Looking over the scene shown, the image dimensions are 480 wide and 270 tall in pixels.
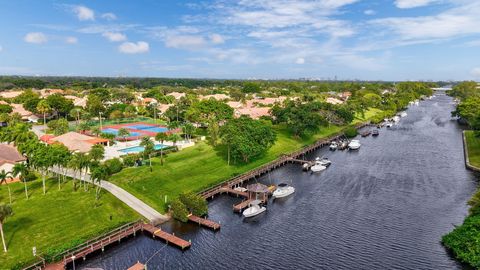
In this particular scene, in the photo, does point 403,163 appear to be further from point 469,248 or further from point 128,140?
point 128,140

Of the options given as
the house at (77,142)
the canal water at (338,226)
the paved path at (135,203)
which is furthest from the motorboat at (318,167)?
the house at (77,142)

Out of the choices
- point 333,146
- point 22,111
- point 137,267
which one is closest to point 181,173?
point 137,267

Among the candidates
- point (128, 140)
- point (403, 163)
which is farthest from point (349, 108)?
point (128, 140)

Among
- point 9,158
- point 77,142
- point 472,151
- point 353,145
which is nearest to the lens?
point 9,158

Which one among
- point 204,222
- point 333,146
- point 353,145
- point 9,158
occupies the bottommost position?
point 204,222

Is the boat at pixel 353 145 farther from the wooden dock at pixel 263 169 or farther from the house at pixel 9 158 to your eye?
the house at pixel 9 158

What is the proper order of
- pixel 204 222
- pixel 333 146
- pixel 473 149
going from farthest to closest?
pixel 333 146 < pixel 473 149 < pixel 204 222

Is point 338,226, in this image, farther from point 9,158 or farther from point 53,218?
point 9,158
